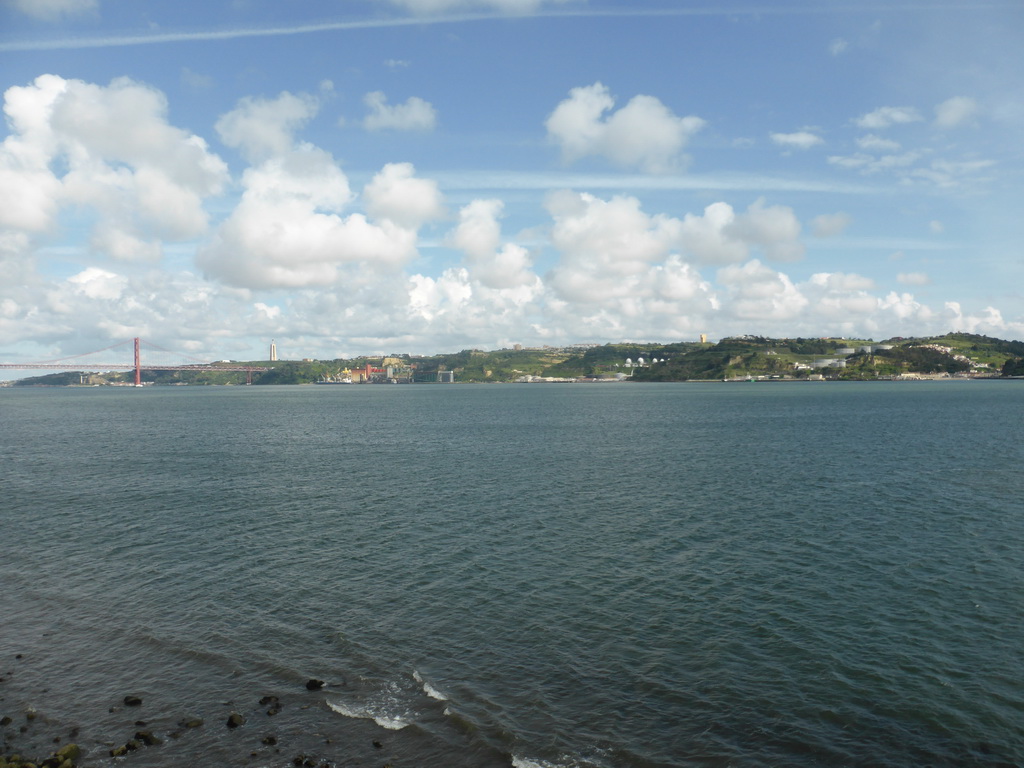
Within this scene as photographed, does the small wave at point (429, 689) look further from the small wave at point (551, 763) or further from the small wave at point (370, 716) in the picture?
the small wave at point (551, 763)

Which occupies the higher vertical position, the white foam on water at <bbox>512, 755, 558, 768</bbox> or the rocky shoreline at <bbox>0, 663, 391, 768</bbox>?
the rocky shoreline at <bbox>0, 663, 391, 768</bbox>

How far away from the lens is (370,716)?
22.2 m

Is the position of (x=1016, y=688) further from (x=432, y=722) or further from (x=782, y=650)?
(x=432, y=722)

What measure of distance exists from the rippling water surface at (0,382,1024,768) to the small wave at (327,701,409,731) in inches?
4.7

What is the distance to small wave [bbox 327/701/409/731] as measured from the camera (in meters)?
21.6

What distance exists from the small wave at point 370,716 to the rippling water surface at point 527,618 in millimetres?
119

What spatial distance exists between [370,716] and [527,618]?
9.62m

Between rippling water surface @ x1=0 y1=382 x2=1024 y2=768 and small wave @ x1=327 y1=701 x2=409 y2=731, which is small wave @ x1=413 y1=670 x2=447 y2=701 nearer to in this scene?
rippling water surface @ x1=0 y1=382 x2=1024 y2=768

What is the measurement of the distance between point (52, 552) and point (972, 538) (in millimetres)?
58848

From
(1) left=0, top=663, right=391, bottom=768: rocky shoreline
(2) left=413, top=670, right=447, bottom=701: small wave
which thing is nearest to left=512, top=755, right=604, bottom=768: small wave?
(1) left=0, top=663, right=391, bottom=768: rocky shoreline

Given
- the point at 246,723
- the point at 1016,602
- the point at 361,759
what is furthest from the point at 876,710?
the point at 246,723

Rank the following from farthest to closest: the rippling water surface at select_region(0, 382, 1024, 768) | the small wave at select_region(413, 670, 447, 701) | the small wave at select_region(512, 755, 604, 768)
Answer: the small wave at select_region(413, 670, 447, 701) → the rippling water surface at select_region(0, 382, 1024, 768) → the small wave at select_region(512, 755, 604, 768)

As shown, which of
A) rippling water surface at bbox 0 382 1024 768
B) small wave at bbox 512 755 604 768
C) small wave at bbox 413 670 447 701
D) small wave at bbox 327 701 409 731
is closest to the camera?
small wave at bbox 512 755 604 768

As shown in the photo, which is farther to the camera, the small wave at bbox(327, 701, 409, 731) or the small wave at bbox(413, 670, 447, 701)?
the small wave at bbox(413, 670, 447, 701)
